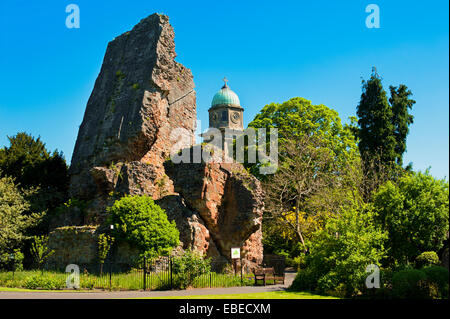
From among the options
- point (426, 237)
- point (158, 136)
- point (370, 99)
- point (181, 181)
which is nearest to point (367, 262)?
point (426, 237)

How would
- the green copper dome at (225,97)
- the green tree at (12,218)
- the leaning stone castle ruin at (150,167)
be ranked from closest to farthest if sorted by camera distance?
the leaning stone castle ruin at (150,167), the green tree at (12,218), the green copper dome at (225,97)

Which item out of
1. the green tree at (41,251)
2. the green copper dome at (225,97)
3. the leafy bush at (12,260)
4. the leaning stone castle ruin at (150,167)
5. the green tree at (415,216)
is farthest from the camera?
the green copper dome at (225,97)

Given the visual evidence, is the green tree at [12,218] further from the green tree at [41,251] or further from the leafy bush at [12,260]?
the green tree at [41,251]

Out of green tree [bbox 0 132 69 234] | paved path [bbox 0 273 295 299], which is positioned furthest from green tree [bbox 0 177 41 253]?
paved path [bbox 0 273 295 299]

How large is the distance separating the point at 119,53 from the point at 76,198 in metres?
11.5

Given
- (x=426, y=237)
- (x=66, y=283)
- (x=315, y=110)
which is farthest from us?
(x=315, y=110)

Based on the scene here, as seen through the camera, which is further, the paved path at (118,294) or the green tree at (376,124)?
the green tree at (376,124)

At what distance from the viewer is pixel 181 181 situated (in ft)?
78.3

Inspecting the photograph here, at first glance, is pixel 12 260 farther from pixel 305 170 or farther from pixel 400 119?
pixel 400 119

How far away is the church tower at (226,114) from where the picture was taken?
68.9 metres

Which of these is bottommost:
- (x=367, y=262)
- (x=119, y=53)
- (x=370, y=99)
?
(x=367, y=262)

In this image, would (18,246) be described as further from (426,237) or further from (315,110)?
(315,110)

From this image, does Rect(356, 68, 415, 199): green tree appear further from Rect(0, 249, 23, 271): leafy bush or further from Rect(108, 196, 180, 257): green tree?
Rect(0, 249, 23, 271): leafy bush

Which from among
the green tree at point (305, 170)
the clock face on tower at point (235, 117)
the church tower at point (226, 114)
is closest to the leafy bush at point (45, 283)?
the green tree at point (305, 170)
